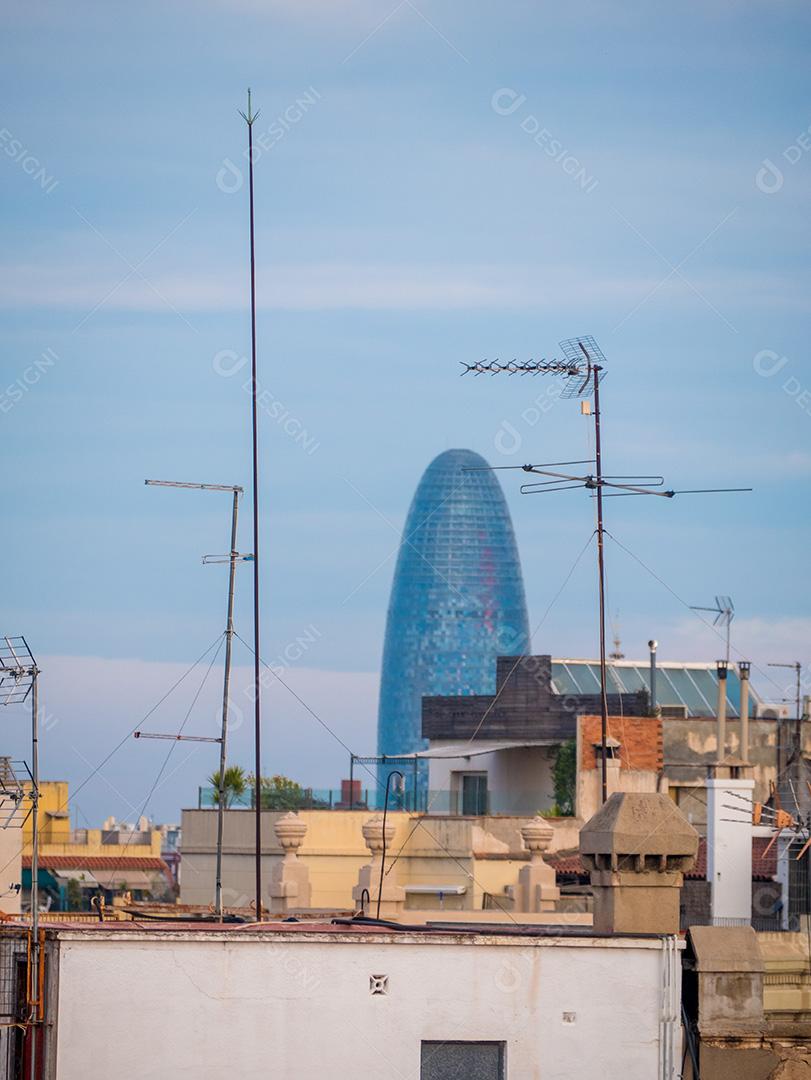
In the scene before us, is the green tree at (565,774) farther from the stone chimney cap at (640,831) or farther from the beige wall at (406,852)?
the stone chimney cap at (640,831)

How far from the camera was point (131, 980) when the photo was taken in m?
20.7

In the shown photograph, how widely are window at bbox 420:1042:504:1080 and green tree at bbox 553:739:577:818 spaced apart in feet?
103

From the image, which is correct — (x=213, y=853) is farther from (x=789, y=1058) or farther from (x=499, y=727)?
(x=789, y=1058)

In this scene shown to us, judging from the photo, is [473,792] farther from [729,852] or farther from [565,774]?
[729,852]

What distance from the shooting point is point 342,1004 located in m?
21.3

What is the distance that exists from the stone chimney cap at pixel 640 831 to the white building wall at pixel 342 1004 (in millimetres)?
1151

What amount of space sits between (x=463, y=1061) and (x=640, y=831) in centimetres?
333

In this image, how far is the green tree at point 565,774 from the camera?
177ft

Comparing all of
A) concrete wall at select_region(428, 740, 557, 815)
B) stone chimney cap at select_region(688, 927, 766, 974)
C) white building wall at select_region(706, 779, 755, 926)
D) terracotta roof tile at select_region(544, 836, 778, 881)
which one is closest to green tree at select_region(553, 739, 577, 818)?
concrete wall at select_region(428, 740, 557, 815)

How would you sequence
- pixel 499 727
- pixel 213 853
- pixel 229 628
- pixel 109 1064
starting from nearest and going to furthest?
pixel 109 1064 → pixel 229 628 → pixel 213 853 → pixel 499 727

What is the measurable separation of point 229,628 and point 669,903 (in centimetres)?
1142

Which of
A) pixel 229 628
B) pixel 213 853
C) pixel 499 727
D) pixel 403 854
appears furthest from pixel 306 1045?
pixel 499 727

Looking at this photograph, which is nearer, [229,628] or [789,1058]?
[789,1058]

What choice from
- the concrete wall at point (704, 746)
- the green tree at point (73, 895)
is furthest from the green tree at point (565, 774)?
the green tree at point (73, 895)
